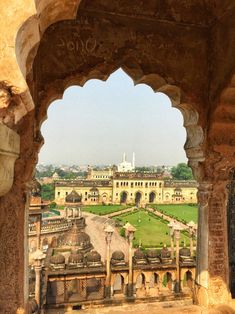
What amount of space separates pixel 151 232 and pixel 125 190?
3559cm

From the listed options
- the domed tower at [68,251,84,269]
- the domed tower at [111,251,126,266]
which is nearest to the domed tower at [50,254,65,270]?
the domed tower at [68,251,84,269]

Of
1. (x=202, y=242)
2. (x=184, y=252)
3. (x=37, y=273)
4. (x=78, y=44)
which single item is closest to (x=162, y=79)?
(x=78, y=44)

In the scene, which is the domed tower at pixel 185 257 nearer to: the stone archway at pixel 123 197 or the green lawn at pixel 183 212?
the green lawn at pixel 183 212

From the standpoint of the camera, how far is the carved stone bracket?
6.59ft

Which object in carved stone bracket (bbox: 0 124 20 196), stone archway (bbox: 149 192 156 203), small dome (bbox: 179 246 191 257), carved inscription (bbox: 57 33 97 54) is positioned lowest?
small dome (bbox: 179 246 191 257)

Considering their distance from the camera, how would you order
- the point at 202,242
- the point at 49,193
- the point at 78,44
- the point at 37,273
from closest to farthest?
the point at 78,44
the point at 202,242
the point at 37,273
the point at 49,193

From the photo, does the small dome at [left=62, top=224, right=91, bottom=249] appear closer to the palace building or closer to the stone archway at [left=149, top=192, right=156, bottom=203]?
the palace building

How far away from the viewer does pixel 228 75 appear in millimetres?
4449

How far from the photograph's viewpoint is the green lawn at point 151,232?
30772 mm

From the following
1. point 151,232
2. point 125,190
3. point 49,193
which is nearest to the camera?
point 151,232

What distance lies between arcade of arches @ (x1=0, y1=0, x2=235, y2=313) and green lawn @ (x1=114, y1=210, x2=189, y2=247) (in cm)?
2505

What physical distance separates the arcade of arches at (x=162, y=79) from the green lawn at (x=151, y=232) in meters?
25.1

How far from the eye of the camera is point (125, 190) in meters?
73.2

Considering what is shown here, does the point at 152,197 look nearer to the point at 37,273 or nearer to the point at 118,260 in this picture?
the point at 118,260
